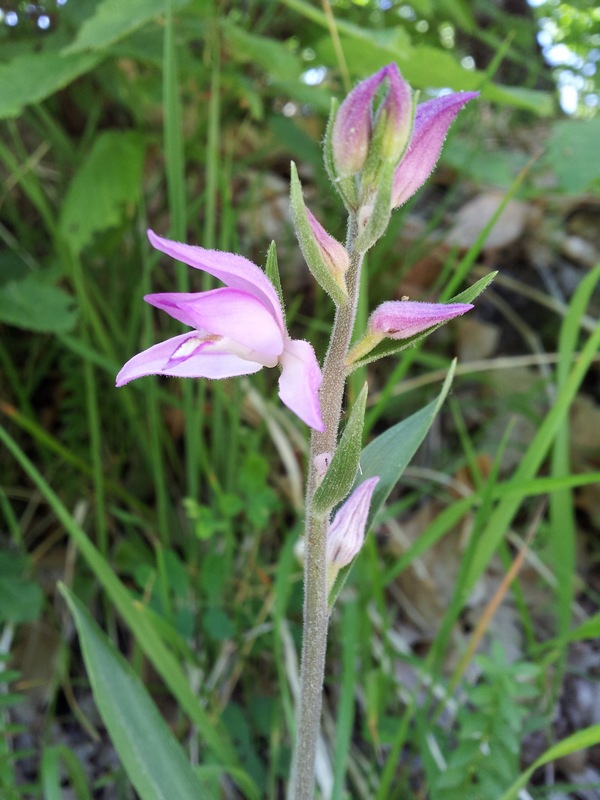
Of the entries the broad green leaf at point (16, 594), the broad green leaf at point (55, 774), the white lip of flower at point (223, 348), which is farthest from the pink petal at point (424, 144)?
the broad green leaf at point (16, 594)

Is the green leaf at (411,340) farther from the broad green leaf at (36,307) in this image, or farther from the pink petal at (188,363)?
the broad green leaf at (36,307)

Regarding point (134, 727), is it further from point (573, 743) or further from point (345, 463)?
point (573, 743)

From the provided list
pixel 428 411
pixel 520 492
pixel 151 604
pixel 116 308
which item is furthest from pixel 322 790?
pixel 116 308

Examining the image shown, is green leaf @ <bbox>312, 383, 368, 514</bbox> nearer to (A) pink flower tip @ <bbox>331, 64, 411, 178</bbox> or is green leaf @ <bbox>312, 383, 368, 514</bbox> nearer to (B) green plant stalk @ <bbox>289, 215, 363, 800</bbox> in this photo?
(B) green plant stalk @ <bbox>289, 215, 363, 800</bbox>

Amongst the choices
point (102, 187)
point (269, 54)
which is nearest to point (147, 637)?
point (102, 187)

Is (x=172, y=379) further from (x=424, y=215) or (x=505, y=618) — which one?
(x=424, y=215)
